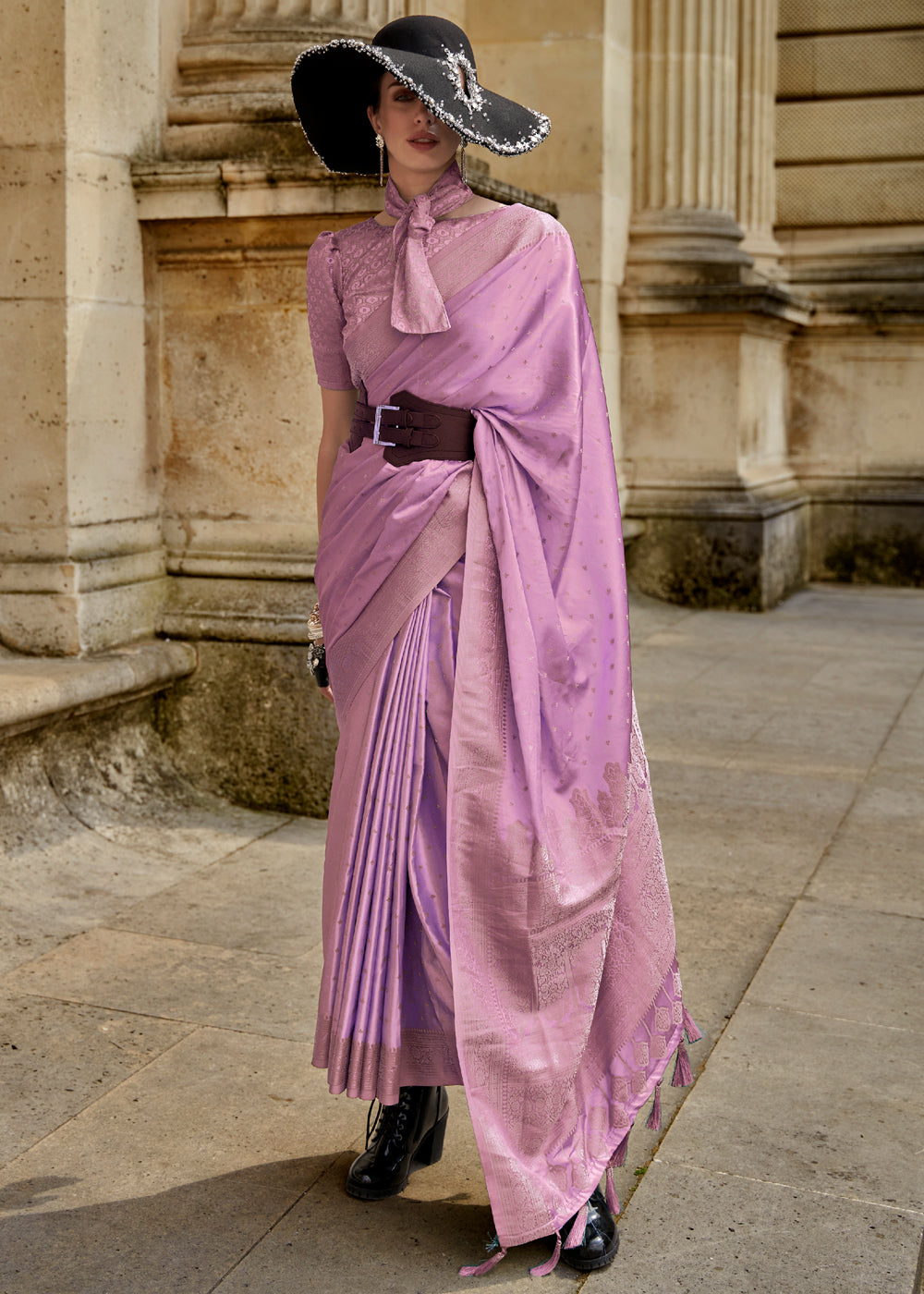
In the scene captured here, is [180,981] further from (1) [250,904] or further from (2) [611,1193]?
(2) [611,1193]

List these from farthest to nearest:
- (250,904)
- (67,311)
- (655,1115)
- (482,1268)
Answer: (67,311), (250,904), (655,1115), (482,1268)

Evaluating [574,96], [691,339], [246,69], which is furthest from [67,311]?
[691,339]

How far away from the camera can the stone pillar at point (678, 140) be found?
30.7ft

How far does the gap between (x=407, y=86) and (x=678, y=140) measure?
7558 millimetres

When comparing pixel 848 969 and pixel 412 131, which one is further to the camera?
pixel 848 969

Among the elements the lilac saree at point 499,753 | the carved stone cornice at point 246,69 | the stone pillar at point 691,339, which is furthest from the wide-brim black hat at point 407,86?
the stone pillar at point 691,339

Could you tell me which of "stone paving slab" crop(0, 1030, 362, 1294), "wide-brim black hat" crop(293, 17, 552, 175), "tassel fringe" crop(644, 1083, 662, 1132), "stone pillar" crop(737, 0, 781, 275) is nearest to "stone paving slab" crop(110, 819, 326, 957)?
"stone paving slab" crop(0, 1030, 362, 1294)

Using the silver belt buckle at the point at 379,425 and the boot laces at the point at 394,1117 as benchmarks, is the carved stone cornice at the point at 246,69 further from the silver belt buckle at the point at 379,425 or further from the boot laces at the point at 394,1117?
the boot laces at the point at 394,1117

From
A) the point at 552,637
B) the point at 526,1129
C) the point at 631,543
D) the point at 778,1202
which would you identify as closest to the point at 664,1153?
the point at 778,1202

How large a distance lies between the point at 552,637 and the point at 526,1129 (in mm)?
750

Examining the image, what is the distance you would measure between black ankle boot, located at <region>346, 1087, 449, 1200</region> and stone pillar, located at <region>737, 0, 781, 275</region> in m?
9.02

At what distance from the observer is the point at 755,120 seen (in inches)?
426

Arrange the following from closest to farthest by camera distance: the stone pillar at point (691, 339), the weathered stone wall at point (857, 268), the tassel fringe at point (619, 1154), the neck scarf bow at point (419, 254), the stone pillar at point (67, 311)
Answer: the neck scarf bow at point (419, 254) < the tassel fringe at point (619, 1154) < the stone pillar at point (67, 311) < the stone pillar at point (691, 339) < the weathered stone wall at point (857, 268)

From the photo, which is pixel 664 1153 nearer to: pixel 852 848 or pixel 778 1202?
pixel 778 1202
